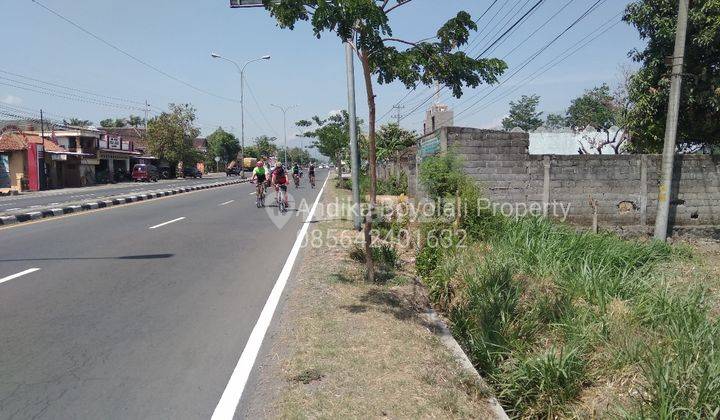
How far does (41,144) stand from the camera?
39.9 metres

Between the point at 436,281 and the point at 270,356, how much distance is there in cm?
368

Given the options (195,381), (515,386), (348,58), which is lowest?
(515,386)

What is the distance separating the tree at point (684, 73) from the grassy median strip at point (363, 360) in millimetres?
8495

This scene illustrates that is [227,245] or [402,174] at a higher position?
[402,174]

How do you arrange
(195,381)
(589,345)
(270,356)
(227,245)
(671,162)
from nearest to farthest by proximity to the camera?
(195,381) < (270,356) < (589,345) < (227,245) < (671,162)

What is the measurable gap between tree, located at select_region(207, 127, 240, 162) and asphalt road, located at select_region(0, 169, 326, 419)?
82.8 m

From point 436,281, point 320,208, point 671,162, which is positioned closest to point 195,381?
point 436,281

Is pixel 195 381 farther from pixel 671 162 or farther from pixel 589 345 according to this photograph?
pixel 671 162

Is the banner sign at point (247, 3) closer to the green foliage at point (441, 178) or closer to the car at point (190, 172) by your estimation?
the green foliage at point (441, 178)

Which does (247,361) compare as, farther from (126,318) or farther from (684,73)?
(684,73)

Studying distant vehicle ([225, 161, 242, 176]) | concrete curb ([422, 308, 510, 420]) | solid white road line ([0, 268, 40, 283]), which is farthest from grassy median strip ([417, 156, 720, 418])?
distant vehicle ([225, 161, 242, 176])

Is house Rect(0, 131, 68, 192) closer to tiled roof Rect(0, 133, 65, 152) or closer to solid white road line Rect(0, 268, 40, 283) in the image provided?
tiled roof Rect(0, 133, 65, 152)

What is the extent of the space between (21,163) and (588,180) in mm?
40583

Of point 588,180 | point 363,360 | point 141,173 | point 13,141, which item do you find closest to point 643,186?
point 588,180
